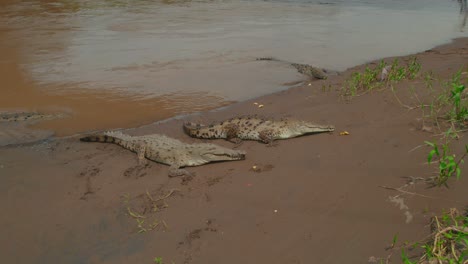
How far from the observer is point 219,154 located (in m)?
4.53

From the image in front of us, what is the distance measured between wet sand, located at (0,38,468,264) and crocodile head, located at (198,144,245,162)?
126 mm

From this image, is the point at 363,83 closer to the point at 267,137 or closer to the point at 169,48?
the point at 267,137

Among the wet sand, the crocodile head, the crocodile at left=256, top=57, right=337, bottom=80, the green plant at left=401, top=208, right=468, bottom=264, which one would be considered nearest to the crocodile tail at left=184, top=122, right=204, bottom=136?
the wet sand

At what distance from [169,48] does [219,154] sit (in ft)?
21.5

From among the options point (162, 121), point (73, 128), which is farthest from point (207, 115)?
point (73, 128)

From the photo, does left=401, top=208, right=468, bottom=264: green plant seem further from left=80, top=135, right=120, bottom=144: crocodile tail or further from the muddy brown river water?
the muddy brown river water

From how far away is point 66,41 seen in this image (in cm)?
1099

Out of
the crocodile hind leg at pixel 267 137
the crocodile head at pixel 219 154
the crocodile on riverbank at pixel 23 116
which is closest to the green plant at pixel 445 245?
the crocodile head at pixel 219 154

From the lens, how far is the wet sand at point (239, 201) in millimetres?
2887

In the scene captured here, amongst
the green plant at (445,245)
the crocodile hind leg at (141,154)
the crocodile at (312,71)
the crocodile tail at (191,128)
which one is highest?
the green plant at (445,245)

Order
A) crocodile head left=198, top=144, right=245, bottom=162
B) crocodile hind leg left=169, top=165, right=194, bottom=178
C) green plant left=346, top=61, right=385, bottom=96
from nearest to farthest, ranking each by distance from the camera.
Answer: crocodile hind leg left=169, top=165, right=194, bottom=178 < crocodile head left=198, top=144, right=245, bottom=162 < green plant left=346, top=61, right=385, bottom=96

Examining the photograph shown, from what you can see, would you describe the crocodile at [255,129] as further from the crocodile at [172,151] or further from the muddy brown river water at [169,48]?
the muddy brown river water at [169,48]

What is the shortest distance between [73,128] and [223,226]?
3603mm

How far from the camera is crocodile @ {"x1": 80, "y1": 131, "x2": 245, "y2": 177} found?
14.8 ft
